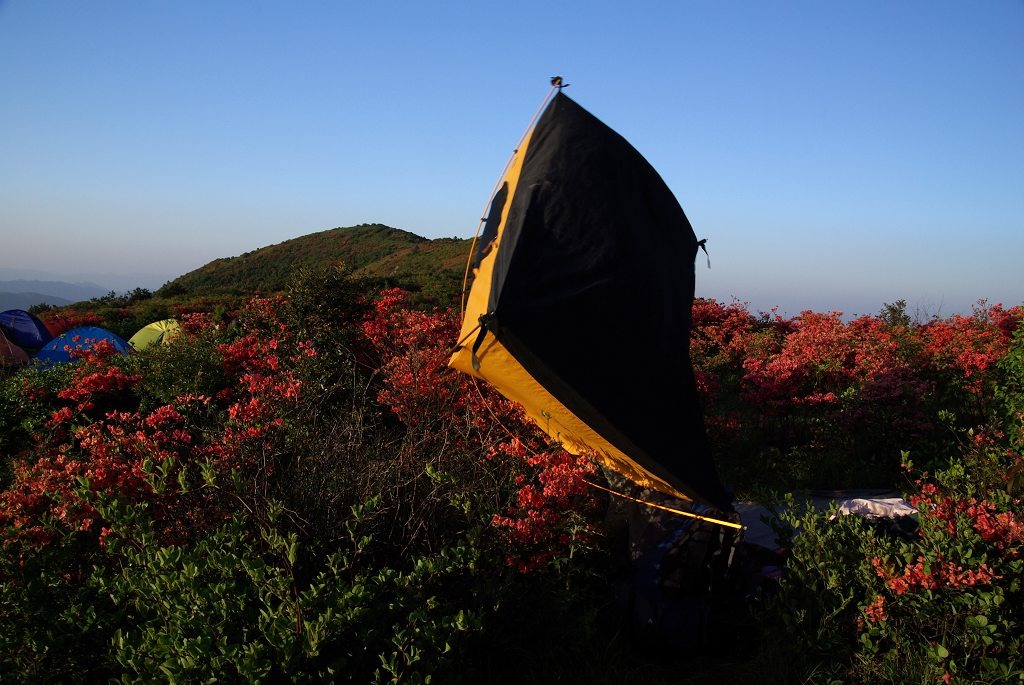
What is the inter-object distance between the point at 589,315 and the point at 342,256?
4293cm

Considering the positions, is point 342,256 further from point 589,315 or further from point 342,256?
point 589,315

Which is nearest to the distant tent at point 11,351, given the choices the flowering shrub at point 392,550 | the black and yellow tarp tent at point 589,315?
the flowering shrub at point 392,550

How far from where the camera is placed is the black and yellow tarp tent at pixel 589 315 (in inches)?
142

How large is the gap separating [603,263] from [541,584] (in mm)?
1947

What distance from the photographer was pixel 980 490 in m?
3.99

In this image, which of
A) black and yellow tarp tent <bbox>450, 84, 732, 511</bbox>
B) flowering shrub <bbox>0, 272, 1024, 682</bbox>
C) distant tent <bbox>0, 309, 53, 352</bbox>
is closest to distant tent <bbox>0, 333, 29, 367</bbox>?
distant tent <bbox>0, 309, 53, 352</bbox>

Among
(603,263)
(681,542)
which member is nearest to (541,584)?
(681,542)

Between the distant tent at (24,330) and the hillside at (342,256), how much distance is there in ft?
63.3

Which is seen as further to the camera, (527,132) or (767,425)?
(767,425)

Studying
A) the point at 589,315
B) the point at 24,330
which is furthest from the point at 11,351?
the point at 589,315

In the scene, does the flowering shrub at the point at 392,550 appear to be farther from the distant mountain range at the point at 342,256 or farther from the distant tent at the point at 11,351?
the distant mountain range at the point at 342,256

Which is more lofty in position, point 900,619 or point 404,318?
point 404,318

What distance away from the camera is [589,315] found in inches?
146

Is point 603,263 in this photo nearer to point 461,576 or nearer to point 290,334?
point 461,576
